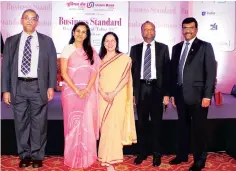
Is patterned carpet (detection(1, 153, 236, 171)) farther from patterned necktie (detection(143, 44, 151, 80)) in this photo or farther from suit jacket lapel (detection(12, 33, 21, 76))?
suit jacket lapel (detection(12, 33, 21, 76))

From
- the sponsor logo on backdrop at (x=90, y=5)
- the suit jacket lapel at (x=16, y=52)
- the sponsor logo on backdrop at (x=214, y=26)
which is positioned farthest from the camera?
the sponsor logo on backdrop at (x=214, y=26)

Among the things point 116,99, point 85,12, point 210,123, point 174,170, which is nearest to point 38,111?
point 116,99

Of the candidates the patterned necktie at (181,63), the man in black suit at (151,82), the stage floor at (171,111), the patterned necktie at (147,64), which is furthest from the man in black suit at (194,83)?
the stage floor at (171,111)

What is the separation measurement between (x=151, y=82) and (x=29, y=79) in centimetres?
125

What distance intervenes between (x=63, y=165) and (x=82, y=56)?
1.21 metres

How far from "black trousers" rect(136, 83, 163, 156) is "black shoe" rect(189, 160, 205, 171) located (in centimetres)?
40

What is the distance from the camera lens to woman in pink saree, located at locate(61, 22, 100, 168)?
3252 millimetres

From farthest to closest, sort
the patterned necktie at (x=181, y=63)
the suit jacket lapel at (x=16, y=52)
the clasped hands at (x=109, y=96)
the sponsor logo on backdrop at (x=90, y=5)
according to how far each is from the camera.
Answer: the sponsor logo on backdrop at (x=90, y=5) → the patterned necktie at (x=181, y=63) → the suit jacket lapel at (x=16, y=52) → the clasped hands at (x=109, y=96)

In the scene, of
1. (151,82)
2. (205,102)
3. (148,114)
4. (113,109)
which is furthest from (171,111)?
(113,109)

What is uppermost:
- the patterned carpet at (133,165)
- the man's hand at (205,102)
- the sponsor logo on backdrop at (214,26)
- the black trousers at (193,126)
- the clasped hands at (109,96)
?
the sponsor logo on backdrop at (214,26)

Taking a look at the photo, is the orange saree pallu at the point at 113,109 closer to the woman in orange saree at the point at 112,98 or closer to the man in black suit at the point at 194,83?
the woman in orange saree at the point at 112,98

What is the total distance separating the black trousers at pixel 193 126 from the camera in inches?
136

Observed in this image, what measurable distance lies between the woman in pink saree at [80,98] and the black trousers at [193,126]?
91 cm

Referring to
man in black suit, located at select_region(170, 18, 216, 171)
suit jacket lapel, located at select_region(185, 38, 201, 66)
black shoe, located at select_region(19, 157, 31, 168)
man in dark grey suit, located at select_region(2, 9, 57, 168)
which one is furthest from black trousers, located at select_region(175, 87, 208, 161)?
black shoe, located at select_region(19, 157, 31, 168)
